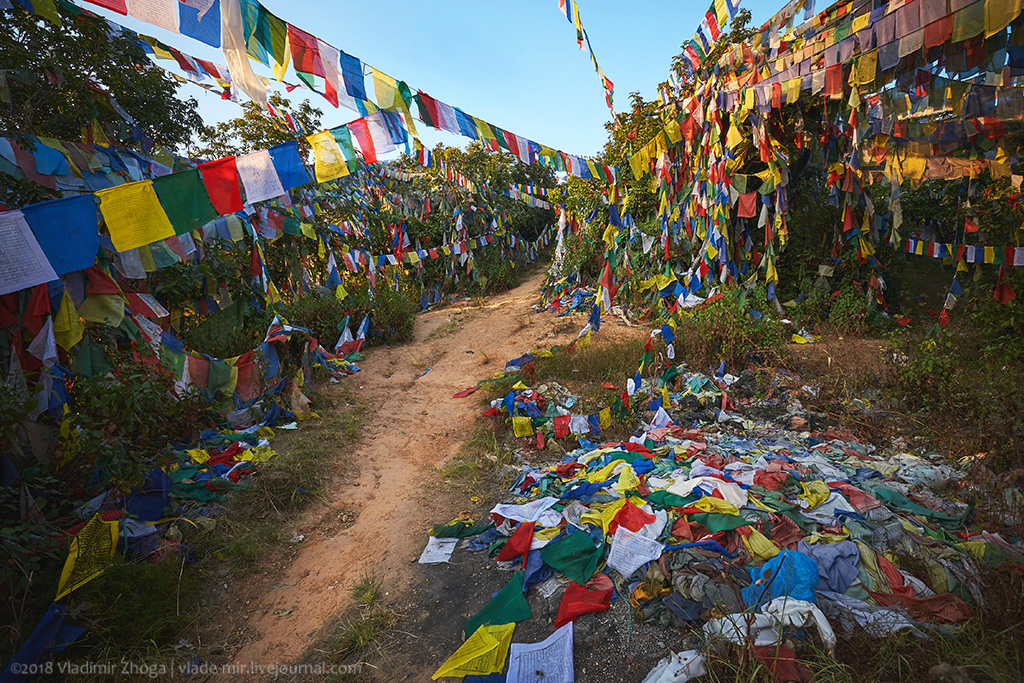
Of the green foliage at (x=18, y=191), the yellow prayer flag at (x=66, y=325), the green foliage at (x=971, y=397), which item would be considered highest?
the green foliage at (x=18, y=191)

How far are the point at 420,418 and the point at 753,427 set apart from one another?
12.7ft

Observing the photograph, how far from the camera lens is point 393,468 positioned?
15.4 ft

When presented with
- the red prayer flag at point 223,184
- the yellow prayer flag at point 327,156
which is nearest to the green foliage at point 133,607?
the red prayer flag at point 223,184

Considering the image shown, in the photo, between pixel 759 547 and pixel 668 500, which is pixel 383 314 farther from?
pixel 759 547

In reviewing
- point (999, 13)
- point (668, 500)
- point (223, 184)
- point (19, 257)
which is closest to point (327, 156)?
point (223, 184)

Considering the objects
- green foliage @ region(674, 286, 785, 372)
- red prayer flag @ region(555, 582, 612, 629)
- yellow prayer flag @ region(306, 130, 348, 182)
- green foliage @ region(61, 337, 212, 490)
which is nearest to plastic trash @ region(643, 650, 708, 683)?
red prayer flag @ region(555, 582, 612, 629)

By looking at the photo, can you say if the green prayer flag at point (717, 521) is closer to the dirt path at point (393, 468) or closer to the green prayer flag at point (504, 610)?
the green prayer flag at point (504, 610)

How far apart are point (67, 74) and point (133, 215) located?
1.97 meters

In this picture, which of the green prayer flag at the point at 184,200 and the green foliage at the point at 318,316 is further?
the green foliage at the point at 318,316

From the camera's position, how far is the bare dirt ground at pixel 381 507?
2717 millimetres

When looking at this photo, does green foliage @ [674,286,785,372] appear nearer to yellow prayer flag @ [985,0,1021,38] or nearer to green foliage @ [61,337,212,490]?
yellow prayer flag @ [985,0,1021,38]

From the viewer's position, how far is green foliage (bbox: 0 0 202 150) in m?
3.71

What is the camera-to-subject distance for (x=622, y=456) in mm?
4020

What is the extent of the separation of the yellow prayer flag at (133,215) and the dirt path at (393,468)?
2548mm
